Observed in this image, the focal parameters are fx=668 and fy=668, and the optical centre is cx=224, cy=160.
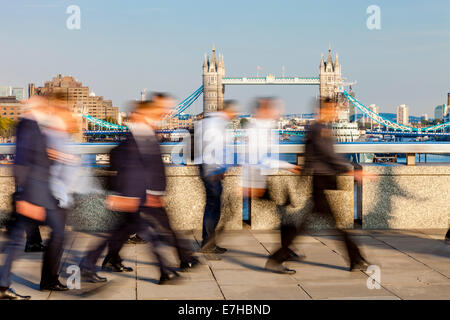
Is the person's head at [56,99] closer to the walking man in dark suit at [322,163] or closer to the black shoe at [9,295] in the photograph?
the black shoe at [9,295]

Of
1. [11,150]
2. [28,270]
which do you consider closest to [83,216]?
[11,150]

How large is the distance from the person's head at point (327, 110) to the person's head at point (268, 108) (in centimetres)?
36

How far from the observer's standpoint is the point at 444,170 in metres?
6.85

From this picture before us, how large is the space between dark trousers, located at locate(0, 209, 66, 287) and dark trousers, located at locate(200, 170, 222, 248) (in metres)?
1.49

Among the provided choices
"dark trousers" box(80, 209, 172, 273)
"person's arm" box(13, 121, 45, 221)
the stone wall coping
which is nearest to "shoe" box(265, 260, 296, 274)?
"dark trousers" box(80, 209, 172, 273)

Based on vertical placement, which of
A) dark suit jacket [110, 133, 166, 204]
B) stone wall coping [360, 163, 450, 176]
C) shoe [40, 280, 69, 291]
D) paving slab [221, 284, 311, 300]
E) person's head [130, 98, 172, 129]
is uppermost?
person's head [130, 98, 172, 129]

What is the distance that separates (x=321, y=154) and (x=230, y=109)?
3.30 feet

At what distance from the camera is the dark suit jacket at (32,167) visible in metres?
3.98

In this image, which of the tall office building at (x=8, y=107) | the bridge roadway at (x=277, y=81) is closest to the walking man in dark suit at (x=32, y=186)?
the bridge roadway at (x=277, y=81)

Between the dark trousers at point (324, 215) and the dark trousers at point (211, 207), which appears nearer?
the dark trousers at point (324, 215)

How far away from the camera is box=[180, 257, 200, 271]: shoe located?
492cm

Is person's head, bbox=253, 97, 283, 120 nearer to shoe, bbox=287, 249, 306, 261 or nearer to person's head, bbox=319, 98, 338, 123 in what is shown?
person's head, bbox=319, 98, 338, 123
